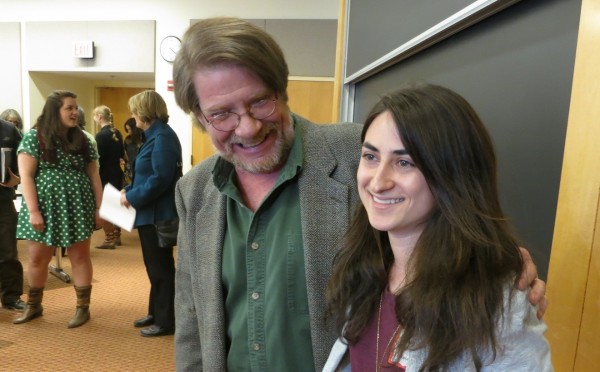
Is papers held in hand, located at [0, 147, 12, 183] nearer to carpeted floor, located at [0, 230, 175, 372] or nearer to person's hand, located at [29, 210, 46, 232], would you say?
person's hand, located at [29, 210, 46, 232]

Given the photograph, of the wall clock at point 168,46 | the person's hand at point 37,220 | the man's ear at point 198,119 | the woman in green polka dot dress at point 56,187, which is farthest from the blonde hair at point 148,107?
the wall clock at point 168,46

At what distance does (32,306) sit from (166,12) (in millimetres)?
4065

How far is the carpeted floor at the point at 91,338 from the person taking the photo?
246cm

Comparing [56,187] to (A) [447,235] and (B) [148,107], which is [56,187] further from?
(A) [447,235]

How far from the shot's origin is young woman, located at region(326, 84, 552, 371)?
0.62m

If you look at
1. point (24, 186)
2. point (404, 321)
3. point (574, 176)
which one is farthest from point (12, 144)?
point (574, 176)

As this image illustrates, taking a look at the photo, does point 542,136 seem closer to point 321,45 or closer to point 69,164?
point 69,164

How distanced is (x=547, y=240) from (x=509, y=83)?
0.38 m

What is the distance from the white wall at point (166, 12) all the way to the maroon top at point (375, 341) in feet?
16.2

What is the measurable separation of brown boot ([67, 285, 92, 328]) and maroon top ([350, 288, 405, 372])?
2662 mm

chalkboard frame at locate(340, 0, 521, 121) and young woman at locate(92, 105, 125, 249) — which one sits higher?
chalkboard frame at locate(340, 0, 521, 121)

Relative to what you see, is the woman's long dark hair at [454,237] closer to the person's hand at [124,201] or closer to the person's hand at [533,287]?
the person's hand at [533,287]

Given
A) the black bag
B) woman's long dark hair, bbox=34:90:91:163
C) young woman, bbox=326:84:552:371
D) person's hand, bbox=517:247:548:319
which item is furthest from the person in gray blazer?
woman's long dark hair, bbox=34:90:91:163

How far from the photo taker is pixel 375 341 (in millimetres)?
809
